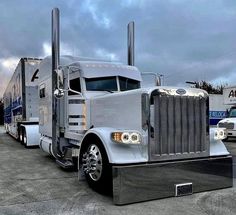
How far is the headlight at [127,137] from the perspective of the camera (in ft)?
16.5

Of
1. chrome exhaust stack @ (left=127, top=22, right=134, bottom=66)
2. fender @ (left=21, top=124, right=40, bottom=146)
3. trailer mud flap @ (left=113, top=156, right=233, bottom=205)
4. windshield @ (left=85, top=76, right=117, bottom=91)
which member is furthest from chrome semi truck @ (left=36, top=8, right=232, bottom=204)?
fender @ (left=21, top=124, right=40, bottom=146)

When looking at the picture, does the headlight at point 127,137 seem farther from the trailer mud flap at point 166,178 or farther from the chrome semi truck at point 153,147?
the trailer mud flap at point 166,178

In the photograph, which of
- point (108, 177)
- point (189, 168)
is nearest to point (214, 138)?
point (189, 168)

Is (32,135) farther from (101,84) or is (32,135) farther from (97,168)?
(97,168)

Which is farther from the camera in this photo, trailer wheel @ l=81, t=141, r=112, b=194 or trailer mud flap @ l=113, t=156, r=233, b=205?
trailer wheel @ l=81, t=141, r=112, b=194

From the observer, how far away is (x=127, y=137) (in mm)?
5027

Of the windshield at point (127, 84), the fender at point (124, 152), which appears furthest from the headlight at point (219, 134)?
the windshield at point (127, 84)

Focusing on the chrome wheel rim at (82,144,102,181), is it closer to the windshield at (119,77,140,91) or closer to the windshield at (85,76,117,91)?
the windshield at (85,76,117,91)

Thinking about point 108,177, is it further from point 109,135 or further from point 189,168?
point 189,168

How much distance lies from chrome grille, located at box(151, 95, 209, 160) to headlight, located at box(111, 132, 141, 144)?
9.9 inches

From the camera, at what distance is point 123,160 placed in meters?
5.00

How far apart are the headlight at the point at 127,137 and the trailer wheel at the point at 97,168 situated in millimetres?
406

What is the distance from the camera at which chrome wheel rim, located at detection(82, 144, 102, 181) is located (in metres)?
5.48

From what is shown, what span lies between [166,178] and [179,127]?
83 cm
